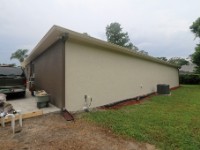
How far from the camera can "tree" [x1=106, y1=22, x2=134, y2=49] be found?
1359 inches

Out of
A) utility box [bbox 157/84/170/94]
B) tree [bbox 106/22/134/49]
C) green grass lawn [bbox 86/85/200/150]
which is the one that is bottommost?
green grass lawn [bbox 86/85/200/150]

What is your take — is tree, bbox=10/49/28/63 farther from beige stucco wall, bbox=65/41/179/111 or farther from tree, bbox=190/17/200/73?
tree, bbox=190/17/200/73

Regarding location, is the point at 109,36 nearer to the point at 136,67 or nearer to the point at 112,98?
the point at 136,67

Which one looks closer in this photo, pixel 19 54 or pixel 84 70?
pixel 84 70

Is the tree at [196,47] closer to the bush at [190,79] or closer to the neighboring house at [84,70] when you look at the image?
the bush at [190,79]

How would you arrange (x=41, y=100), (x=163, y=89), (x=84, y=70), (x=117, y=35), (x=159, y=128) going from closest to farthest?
(x=159, y=128), (x=41, y=100), (x=84, y=70), (x=163, y=89), (x=117, y=35)

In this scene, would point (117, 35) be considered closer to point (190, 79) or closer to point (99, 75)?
point (190, 79)

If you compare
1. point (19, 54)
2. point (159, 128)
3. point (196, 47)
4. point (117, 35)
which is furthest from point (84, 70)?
point (19, 54)

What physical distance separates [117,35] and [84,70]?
30.1 m

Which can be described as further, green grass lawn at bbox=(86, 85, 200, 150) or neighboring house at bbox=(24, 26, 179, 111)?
neighboring house at bbox=(24, 26, 179, 111)

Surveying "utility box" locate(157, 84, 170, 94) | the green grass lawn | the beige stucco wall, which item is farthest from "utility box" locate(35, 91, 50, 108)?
"utility box" locate(157, 84, 170, 94)

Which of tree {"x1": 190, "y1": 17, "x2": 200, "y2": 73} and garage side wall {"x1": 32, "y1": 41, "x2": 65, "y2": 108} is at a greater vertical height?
tree {"x1": 190, "y1": 17, "x2": 200, "y2": 73}

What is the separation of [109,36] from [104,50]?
28.9 meters

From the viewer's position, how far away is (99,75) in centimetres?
694
